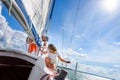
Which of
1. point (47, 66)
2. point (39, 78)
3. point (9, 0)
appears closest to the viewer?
point (9, 0)

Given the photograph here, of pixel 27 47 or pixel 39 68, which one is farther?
pixel 27 47

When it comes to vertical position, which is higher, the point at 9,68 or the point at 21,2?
the point at 21,2

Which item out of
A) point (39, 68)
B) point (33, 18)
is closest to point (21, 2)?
point (33, 18)

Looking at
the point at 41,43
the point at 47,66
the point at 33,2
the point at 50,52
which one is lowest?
the point at 47,66

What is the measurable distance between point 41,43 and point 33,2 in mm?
2643

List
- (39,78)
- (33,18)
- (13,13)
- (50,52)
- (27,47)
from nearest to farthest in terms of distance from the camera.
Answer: (13,13)
(39,78)
(50,52)
(33,18)
(27,47)

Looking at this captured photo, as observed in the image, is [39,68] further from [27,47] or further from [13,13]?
[27,47]

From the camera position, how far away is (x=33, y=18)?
4500 mm

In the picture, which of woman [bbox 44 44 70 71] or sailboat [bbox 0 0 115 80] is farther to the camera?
woman [bbox 44 44 70 71]

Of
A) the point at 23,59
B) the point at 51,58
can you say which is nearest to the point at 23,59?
the point at 23,59

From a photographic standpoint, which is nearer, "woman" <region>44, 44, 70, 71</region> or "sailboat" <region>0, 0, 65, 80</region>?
"sailboat" <region>0, 0, 65, 80</region>

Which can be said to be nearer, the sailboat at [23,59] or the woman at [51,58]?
the sailboat at [23,59]

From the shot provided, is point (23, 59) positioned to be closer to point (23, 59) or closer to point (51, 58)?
point (23, 59)

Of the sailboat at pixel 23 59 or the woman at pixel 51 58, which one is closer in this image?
the sailboat at pixel 23 59
